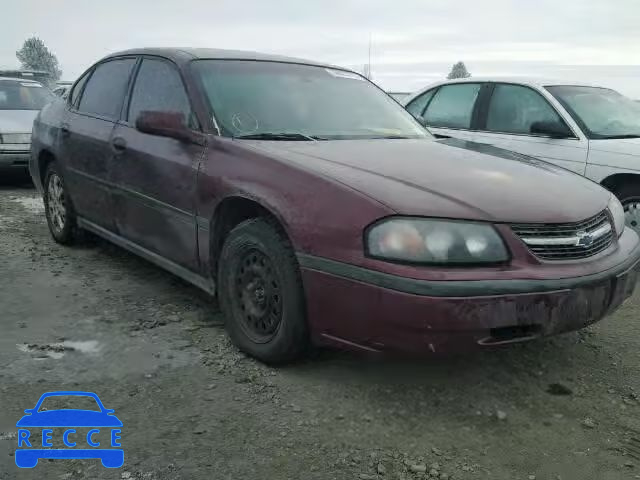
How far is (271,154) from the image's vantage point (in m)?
2.87

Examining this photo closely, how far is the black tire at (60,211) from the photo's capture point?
189 inches

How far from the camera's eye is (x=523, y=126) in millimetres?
5461

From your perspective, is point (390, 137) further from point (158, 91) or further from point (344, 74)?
point (158, 91)

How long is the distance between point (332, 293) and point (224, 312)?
85 centimetres

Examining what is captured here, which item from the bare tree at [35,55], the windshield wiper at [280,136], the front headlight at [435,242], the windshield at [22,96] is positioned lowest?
the front headlight at [435,242]

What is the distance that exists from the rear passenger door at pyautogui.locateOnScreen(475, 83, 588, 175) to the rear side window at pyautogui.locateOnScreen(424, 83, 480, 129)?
17 centimetres

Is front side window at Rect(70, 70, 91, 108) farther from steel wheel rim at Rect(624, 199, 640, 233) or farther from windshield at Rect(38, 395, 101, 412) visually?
steel wheel rim at Rect(624, 199, 640, 233)

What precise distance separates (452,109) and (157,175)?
359 cm

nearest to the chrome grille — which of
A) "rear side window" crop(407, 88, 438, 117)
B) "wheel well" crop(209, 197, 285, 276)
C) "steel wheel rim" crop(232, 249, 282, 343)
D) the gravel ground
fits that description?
the gravel ground

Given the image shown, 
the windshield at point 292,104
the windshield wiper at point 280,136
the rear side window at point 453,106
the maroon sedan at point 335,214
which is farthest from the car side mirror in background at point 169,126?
the rear side window at point 453,106

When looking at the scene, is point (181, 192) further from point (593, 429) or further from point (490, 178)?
point (593, 429)

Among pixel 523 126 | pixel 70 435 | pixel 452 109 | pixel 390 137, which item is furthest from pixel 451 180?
pixel 452 109

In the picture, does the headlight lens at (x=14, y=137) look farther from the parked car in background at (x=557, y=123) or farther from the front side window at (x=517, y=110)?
the front side window at (x=517, y=110)

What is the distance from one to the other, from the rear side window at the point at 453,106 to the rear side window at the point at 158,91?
10.4 feet
